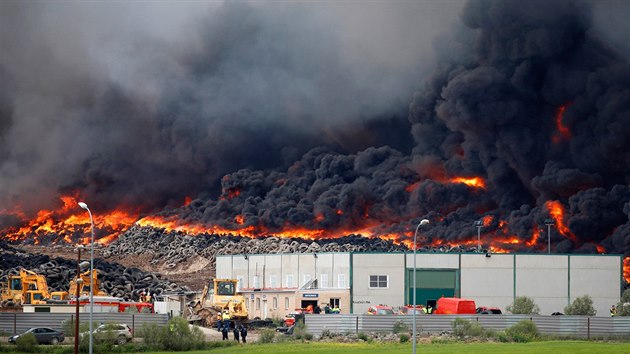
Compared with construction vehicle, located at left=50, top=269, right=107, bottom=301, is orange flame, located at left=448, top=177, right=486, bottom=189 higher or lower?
higher

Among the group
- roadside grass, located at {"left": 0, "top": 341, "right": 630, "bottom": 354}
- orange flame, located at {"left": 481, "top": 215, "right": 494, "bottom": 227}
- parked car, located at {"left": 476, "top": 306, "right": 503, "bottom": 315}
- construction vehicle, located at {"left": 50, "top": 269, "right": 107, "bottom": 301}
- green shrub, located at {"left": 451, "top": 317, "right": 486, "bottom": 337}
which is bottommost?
roadside grass, located at {"left": 0, "top": 341, "right": 630, "bottom": 354}

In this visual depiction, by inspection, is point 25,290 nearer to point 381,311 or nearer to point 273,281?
point 273,281

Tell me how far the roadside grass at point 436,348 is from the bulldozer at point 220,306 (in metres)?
16.4

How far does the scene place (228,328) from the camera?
72.9 meters

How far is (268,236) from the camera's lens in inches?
5477

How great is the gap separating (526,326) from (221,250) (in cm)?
6186

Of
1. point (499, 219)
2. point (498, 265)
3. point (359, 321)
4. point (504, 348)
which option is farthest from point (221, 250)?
point (504, 348)

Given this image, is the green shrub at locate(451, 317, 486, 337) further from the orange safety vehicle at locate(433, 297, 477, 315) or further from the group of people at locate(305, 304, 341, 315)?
the group of people at locate(305, 304, 341, 315)

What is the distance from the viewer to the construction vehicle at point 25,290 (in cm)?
8456

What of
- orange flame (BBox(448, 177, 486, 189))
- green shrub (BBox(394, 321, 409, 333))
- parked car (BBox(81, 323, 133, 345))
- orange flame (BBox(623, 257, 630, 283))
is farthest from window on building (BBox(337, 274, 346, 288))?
orange flame (BBox(448, 177, 486, 189))

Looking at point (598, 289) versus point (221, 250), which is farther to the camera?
point (221, 250)

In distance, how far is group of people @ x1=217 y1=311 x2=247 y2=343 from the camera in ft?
221

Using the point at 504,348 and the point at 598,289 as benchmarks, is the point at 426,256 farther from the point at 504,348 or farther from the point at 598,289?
the point at 504,348

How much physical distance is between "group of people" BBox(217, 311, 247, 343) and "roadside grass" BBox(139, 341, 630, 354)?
3005 mm
